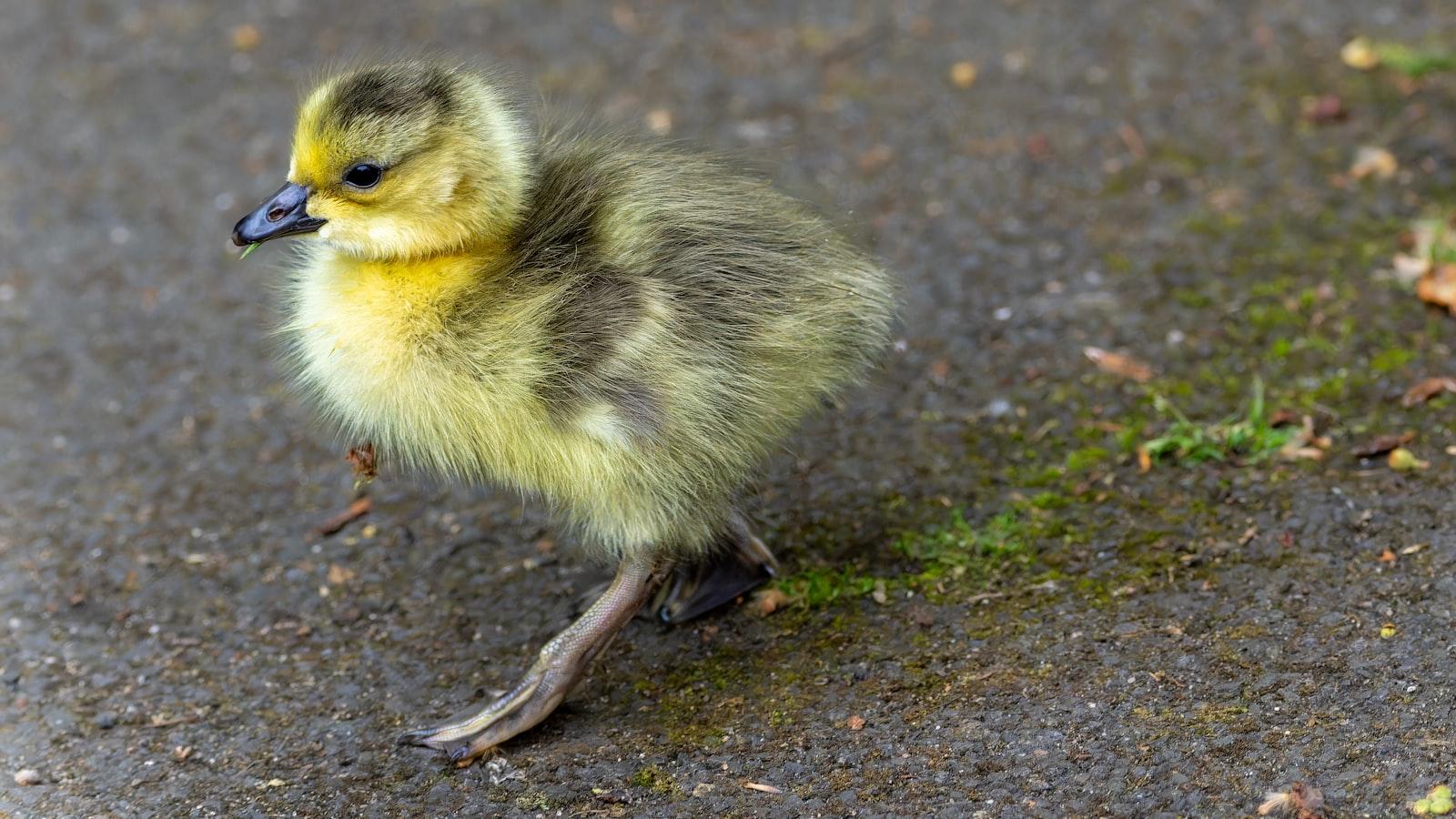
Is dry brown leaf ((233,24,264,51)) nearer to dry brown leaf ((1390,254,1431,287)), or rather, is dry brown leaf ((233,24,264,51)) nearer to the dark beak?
the dark beak

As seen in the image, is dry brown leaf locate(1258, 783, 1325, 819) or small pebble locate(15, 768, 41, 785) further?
small pebble locate(15, 768, 41, 785)

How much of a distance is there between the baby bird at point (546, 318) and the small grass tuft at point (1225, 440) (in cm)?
99

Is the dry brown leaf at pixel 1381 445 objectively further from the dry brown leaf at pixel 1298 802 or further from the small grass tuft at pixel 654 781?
the small grass tuft at pixel 654 781

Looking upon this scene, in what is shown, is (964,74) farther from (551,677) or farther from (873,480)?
(551,677)

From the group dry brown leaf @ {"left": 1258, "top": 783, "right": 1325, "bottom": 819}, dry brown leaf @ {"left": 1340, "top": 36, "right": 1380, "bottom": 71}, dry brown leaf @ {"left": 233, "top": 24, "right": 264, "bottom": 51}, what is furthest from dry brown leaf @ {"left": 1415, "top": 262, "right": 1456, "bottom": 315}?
dry brown leaf @ {"left": 233, "top": 24, "right": 264, "bottom": 51}

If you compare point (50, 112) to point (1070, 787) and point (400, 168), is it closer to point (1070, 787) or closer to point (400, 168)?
point (400, 168)

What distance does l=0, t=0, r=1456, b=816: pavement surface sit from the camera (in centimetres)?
289

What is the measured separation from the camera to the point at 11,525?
12.9 ft

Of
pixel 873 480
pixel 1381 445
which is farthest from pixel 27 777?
pixel 1381 445

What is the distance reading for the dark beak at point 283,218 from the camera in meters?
2.98

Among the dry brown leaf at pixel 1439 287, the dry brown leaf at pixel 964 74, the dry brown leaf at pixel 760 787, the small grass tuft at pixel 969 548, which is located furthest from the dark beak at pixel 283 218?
the dry brown leaf at pixel 964 74

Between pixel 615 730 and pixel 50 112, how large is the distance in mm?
4293

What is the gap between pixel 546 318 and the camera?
288 centimetres

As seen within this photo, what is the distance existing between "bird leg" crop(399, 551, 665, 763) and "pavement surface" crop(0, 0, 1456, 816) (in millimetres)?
56
